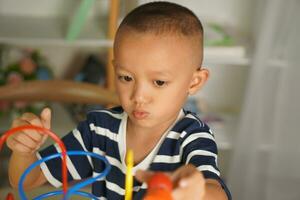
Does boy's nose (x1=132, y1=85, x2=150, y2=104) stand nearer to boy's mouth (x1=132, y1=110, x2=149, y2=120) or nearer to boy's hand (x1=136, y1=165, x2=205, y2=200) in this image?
boy's mouth (x1=132, y1=110, x2=149, y2=120)

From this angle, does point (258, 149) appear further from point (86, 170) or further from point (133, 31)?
point (133, 31)

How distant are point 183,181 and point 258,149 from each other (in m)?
1.33

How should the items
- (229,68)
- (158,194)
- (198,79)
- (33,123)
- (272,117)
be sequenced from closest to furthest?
(158,194), (33,123), (198,79), (272,117), (229,68)

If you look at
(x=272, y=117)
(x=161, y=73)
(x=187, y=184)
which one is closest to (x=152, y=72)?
(x=161, y=73)

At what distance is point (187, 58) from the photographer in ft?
2.41

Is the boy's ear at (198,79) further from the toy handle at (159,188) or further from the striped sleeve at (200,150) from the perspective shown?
the toy handle at (159,188)

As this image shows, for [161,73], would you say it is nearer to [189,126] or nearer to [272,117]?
[189,126]

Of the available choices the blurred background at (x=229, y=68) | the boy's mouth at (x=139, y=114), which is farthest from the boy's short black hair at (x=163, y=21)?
the blurred background at (x=229, y=68)

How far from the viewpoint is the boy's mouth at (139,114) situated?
73 cm

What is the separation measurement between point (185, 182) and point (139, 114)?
0.86ft

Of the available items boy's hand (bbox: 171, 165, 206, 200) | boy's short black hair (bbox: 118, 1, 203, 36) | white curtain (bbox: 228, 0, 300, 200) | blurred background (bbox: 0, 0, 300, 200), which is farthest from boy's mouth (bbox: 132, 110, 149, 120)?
white curtain (bbox: 228, 0, 300, 200)

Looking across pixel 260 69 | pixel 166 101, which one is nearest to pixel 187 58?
pixel 166 101

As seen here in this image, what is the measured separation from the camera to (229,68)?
2.09 m

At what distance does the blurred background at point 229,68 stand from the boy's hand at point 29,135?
926 mm
